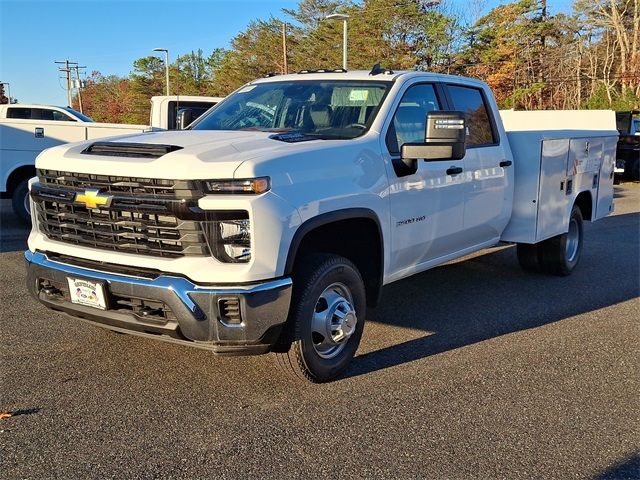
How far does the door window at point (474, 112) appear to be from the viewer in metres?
5.35

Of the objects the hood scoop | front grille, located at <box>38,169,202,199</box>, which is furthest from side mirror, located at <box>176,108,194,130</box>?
front grille, located at <box>38,169,202,199</box>

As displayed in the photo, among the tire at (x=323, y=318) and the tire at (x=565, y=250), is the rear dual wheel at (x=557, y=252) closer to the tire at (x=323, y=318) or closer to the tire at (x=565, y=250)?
the tire at (x=565, y=250)

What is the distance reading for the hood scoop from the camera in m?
3.51

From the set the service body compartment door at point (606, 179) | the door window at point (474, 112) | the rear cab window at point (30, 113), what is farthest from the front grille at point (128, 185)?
the rear cab window at point (30, 113)

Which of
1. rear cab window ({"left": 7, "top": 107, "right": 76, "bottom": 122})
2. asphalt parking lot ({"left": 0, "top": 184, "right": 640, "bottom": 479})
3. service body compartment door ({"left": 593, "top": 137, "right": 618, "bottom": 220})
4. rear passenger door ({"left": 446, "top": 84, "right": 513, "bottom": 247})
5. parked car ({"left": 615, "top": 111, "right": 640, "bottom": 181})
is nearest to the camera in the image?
asphalt parking lot ({"left": 0, "top": 184, "right": 640, "bottom": 479})

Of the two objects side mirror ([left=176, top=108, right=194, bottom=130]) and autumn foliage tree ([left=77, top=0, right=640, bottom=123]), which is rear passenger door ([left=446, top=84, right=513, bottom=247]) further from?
autumn foliage tree ([left=77, top=0, right=640, bottom=123])

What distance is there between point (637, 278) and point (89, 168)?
6.09 metres

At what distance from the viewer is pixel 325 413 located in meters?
3.55

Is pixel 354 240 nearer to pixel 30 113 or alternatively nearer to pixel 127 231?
pixel 127 231

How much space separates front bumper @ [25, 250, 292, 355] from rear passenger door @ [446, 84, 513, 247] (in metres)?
2.40

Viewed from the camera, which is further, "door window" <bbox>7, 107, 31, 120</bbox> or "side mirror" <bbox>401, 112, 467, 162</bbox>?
"door window" <bbox>7, 107, 31, 120</bbox>

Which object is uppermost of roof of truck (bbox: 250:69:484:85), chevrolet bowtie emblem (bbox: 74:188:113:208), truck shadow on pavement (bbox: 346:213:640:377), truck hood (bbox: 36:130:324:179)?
roof of truck (bbox: 250:69:484:85)

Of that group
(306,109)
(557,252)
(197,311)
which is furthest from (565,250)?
(197,311)

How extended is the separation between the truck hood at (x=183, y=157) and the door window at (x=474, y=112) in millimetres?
1943
